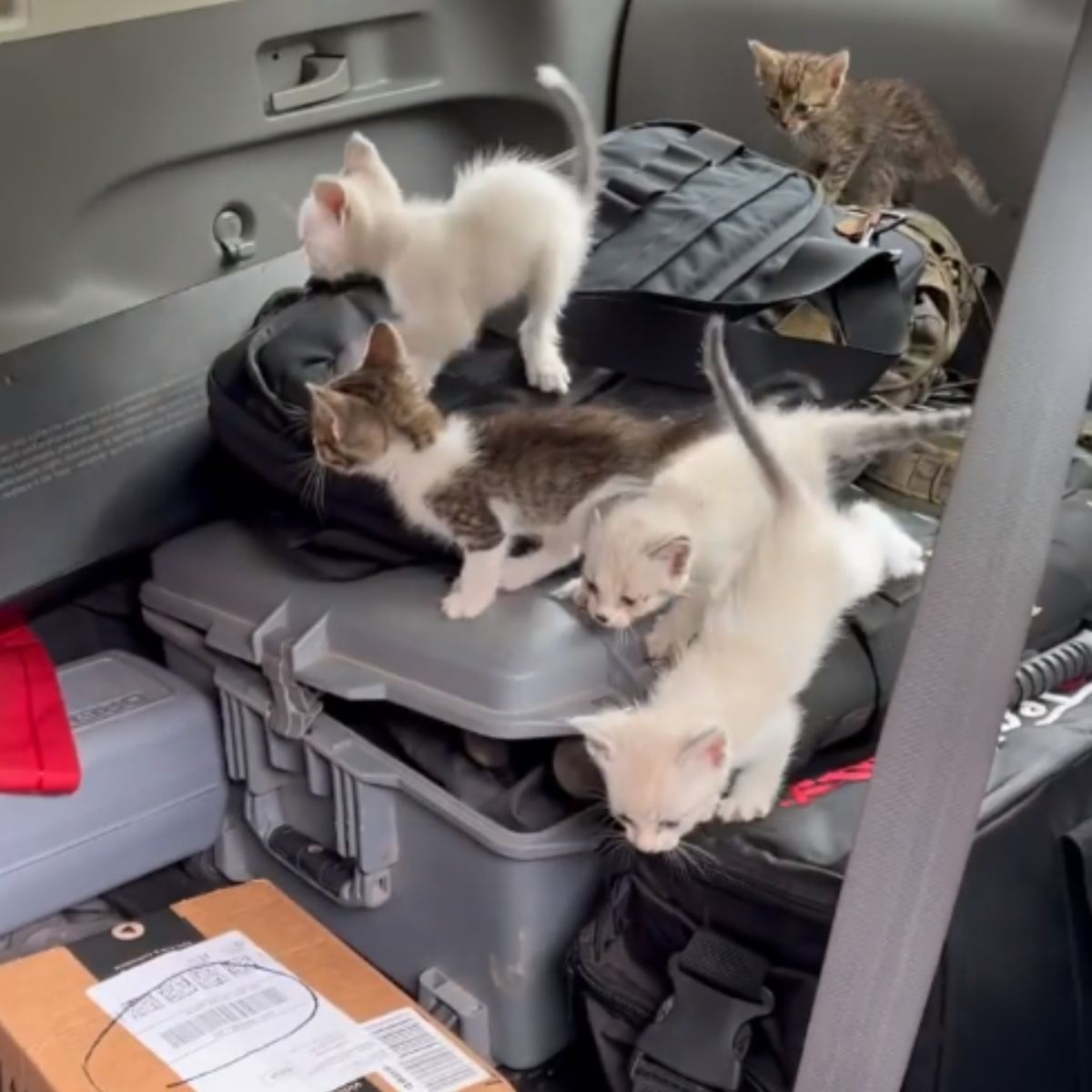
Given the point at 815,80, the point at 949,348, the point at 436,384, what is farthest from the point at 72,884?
the point at 815,80

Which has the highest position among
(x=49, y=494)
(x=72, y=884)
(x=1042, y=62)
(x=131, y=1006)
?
(x=1042, y=62)

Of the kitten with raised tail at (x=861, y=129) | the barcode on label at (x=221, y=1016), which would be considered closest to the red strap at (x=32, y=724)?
the barcode on label at (x=221, y=1016)

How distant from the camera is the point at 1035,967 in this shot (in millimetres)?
982

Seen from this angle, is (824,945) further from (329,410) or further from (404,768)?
(329,410)

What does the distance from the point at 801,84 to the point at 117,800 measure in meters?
0.90

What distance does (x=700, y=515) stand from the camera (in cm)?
107

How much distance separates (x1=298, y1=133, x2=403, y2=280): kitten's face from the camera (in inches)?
47.6

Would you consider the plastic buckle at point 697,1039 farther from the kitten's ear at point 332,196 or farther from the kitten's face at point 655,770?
the kitten's ear at point 332,196

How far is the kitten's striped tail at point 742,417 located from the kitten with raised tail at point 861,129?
0.60 metres

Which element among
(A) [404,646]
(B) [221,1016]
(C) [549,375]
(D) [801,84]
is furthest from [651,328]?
(B) [221,1016]

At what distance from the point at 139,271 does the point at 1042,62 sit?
32.6 inches

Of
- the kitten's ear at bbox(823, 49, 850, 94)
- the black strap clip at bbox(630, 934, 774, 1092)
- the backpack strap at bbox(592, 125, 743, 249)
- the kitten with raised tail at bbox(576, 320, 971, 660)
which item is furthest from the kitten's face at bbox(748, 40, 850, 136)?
the black strap clip at bbox(630, 934, 774, 1092)

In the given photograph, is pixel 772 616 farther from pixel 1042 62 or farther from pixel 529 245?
pixel 1042 62

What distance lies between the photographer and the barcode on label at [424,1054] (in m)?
0.97
